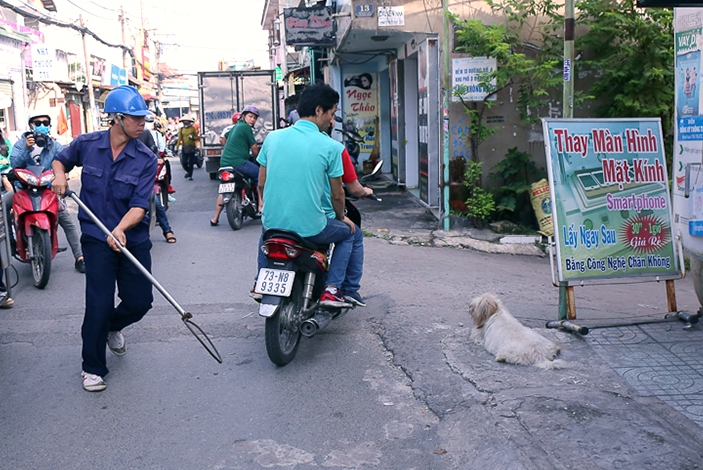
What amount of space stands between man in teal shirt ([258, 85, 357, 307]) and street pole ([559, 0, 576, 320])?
1.74 m

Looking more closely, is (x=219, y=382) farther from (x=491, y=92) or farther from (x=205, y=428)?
(x=491, y=92)

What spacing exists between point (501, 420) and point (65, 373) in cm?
294

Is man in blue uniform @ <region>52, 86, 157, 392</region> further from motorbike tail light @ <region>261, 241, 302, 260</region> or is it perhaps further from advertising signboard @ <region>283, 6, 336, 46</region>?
advertising signboard @ <region>283, 6, 336, 46</region>

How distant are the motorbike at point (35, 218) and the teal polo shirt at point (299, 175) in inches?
126

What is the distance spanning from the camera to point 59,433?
3.94m

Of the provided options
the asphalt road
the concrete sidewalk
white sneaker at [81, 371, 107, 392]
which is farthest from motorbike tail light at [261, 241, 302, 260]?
the concrete sidewalk

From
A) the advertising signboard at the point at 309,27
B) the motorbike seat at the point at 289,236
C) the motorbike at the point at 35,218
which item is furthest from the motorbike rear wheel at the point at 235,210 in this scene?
the advertising signboard at the point at 309,27

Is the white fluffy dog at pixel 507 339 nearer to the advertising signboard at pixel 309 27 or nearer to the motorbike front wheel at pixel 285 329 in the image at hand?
the motorbike front wheel at pixel 285 329

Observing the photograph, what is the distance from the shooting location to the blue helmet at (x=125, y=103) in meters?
4.37

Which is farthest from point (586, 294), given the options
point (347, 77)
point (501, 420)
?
point (347, 77)

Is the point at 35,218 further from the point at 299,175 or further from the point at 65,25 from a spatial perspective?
the point at 65,25

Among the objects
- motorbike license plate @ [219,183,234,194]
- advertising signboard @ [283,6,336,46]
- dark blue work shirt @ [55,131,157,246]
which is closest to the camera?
dark blue work shirt @ [55,131,157,246]

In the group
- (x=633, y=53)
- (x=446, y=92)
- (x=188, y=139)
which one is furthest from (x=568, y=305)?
(x=188, y=139)

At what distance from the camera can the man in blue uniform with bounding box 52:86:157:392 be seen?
4.43 m
